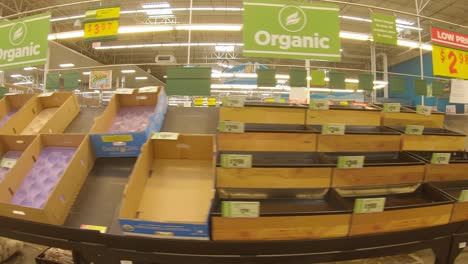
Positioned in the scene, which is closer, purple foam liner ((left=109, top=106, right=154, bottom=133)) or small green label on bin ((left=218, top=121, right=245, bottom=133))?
small green label on bin ((left=218, top=121, right=245, bottom=133))

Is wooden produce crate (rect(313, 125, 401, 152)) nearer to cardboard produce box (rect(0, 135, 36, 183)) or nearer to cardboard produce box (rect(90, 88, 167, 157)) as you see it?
cardboard produce box (rect(90, 88, 167, 157))

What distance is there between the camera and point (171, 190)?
1350 mm

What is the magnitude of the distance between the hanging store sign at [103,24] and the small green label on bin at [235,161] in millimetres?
3032

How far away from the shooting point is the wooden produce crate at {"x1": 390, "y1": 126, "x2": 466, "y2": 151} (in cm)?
167

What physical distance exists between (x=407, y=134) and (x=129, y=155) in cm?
203

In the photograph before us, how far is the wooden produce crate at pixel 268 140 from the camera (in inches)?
57.7

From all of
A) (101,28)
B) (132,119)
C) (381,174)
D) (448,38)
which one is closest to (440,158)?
(381,174)

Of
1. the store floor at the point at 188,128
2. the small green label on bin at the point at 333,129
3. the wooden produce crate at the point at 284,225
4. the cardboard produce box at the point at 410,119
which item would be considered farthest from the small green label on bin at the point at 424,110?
the wooden produce crate at the point at 284,225

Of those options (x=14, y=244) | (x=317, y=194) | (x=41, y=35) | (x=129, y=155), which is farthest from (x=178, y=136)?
(x=41, y=35)

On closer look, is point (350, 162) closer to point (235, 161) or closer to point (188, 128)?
point (235, 161)

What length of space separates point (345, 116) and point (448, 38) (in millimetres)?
2833

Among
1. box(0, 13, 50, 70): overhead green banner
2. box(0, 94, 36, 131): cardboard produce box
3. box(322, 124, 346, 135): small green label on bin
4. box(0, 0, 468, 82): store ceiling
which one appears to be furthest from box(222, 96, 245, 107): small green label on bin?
box(0, 0, 468, 82): store ceiling

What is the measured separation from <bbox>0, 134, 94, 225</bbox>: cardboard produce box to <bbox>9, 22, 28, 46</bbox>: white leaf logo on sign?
217 cm

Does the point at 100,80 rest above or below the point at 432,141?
above
